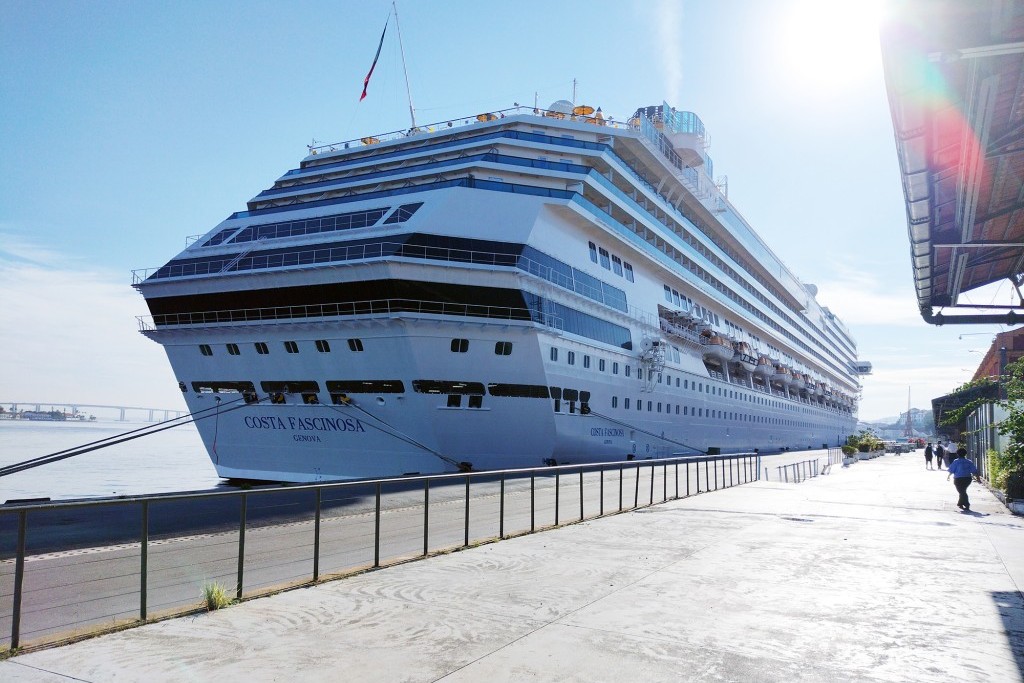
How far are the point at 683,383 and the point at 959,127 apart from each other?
101 feet

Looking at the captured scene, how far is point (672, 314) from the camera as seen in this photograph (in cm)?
4172

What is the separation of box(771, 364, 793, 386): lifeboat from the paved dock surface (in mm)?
54968

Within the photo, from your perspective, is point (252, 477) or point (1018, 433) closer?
point (1018, 433)

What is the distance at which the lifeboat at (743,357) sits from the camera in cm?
5153

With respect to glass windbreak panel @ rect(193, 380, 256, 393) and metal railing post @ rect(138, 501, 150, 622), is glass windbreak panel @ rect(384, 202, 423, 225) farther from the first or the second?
metal railing post @ rect(138, 501, 150, 622)

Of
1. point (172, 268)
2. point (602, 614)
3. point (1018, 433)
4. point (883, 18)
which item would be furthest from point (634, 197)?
point (602, 614)

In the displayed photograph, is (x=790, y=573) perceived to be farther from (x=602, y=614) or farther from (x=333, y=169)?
(x=333, y=169)

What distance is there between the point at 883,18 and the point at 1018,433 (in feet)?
38.4

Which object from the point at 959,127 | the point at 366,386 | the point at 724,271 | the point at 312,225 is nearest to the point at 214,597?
the point at 959,127

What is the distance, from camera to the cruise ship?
2458 centimetres

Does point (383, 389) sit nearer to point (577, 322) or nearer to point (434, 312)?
point (434, 312)

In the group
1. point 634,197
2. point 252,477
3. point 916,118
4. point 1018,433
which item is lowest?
point 252,477

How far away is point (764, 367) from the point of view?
5881 cm

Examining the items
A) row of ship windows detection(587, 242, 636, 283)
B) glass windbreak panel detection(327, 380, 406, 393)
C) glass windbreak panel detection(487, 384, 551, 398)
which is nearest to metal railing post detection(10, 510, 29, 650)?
glass windbreak panel detection(327, 380, 406, 393)
